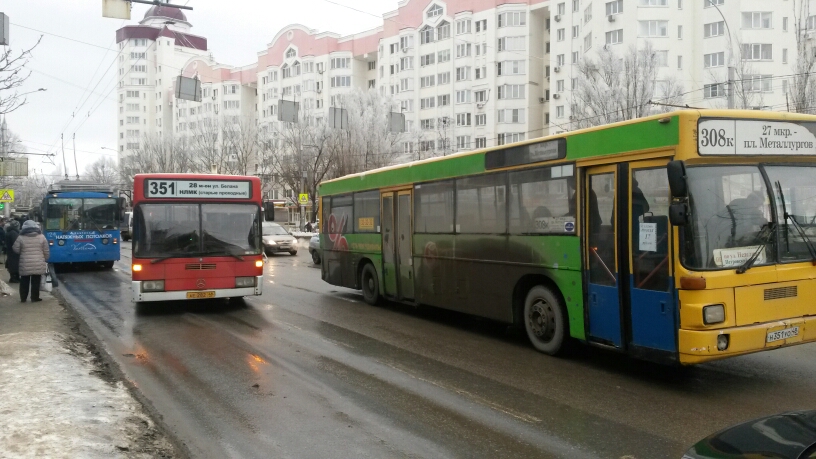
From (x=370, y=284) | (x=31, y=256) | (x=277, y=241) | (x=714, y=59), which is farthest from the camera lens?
(x=714, y=59)

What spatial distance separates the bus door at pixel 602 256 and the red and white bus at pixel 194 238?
24.6ft

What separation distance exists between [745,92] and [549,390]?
3211cm

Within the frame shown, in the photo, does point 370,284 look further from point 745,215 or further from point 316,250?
point 316,250

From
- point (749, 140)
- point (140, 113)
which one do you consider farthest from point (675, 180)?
point (140, 113)

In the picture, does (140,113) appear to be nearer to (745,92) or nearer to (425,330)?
(745,92)

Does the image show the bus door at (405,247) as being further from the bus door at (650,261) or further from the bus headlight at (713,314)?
the bus headlight at (713,314)

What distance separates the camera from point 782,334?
709 cm

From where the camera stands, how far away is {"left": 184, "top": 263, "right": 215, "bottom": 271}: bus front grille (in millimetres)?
13227

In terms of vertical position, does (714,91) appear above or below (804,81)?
above

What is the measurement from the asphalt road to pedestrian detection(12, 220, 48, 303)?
382 centimetres

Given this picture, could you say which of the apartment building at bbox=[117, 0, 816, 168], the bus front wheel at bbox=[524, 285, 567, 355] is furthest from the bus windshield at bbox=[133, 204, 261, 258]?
the apartment building at bbox=[117, 0, 816, 168]

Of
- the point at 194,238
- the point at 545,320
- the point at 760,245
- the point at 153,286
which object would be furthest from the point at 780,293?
the point at 153,286

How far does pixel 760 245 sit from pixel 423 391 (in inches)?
152

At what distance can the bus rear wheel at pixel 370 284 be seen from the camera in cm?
1441
